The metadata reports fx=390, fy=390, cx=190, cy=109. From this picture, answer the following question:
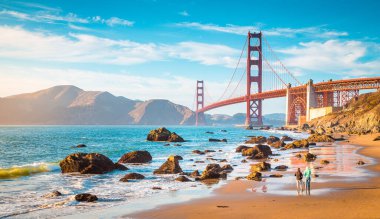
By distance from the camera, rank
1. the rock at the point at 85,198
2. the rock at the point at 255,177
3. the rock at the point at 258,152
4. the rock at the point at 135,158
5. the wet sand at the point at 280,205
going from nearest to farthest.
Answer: the wet sand at the point at 280,205, the rock at the point at 85,198, the rock at the point at 255,177, the rock at the point at 135,158, the rock at the point at 258,152

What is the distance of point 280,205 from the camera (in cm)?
1382

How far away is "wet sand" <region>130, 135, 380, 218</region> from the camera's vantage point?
40.7ft

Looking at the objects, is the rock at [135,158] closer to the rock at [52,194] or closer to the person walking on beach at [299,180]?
the rock at [52,194]

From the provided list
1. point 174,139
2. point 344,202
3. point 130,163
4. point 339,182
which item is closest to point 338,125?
point 174,139

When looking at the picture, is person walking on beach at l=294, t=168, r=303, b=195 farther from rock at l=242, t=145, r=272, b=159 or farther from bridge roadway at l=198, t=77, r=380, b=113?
bridge roadway at l=198, t=77, r=380, b=113

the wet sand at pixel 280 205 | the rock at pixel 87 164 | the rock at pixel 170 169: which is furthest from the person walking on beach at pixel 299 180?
the rock at pixel 87 164

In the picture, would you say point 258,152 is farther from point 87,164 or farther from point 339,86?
point 339,86

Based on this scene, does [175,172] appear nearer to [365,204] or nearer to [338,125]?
[365,204]

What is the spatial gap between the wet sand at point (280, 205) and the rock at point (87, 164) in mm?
9962

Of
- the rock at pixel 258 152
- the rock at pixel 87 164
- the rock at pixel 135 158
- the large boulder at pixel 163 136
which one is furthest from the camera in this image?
the large boulder at pixel 163 136

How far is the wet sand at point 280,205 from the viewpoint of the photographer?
12.4m

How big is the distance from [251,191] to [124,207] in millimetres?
5854

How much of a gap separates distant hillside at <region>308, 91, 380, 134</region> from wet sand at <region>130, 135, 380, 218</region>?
51245 millimetres

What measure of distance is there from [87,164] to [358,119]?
206 ft
